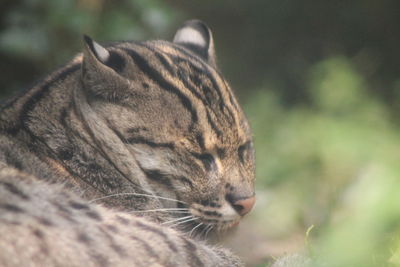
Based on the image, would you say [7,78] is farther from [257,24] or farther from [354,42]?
[354,42]

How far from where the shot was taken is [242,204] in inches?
205

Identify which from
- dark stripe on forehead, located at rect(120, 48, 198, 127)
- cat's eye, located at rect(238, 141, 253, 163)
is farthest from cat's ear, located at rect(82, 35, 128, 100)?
cat's eye, located at rect(238, 141, 253, 163)

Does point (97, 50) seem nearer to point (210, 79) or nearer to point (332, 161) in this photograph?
point (210, 79)

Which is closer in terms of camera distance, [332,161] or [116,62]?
[116,62]

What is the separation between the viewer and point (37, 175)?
4828mm

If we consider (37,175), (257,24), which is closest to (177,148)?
(37,175)

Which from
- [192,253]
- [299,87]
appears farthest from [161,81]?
[299,87]

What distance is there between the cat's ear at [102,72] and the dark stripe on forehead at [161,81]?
0.52ft

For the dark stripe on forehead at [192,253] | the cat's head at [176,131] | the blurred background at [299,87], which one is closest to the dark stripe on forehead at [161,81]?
the cat's head at [176,131]

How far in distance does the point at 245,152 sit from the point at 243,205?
42cm

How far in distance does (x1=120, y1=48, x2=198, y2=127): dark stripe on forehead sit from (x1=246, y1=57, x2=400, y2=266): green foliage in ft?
4.36

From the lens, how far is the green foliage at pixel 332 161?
5680 millimetres

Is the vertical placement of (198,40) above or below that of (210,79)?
above

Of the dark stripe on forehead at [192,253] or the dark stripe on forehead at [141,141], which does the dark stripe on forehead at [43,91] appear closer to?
the dark stripe on forehead at [141,141]
